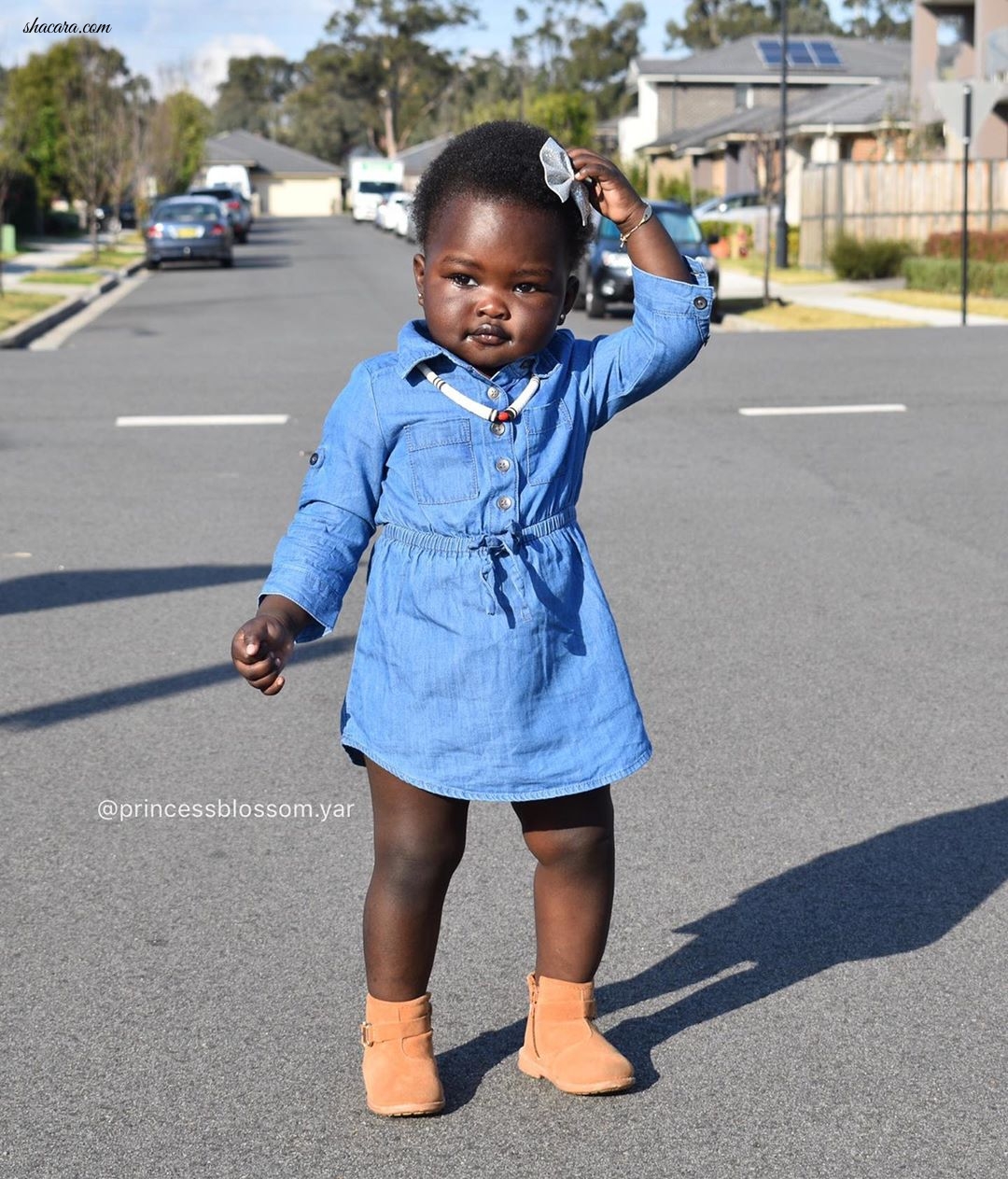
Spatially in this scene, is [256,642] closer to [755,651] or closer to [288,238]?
[755,651]

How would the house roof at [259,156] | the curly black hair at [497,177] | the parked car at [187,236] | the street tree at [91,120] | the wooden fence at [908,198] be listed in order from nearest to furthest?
the curly black hair at [497,177], the wooden fence at [908,198], the parked car at [187,236], the street tree at [91,120], the house roof at [259,156]

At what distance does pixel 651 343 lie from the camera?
3.03 m

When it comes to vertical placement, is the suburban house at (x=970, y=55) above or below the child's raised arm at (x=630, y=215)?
above

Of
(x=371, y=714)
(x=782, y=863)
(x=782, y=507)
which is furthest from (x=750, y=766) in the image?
(x=782, y=507)

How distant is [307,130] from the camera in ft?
425

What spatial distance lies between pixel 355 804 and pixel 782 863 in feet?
3.73

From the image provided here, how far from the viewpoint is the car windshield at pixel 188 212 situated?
3834 centimetres

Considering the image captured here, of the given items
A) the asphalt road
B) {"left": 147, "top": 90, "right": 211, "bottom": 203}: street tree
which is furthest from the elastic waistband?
{"left": 147, "top": 90, "right": 211, "bottom": 203}: street tree

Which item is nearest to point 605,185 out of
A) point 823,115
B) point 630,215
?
point 630,215

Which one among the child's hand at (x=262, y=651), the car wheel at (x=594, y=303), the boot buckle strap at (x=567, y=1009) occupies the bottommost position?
the boot buckle strap at (x=567, y=1009)

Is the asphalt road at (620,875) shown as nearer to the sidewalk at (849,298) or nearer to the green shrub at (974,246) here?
the sidewalk at (849,298)

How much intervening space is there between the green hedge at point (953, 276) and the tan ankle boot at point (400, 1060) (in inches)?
876

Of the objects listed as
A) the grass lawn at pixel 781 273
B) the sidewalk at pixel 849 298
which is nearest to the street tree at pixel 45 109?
the grass lawn at pixel 781 273

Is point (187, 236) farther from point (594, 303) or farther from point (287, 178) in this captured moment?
point (287, 178)
